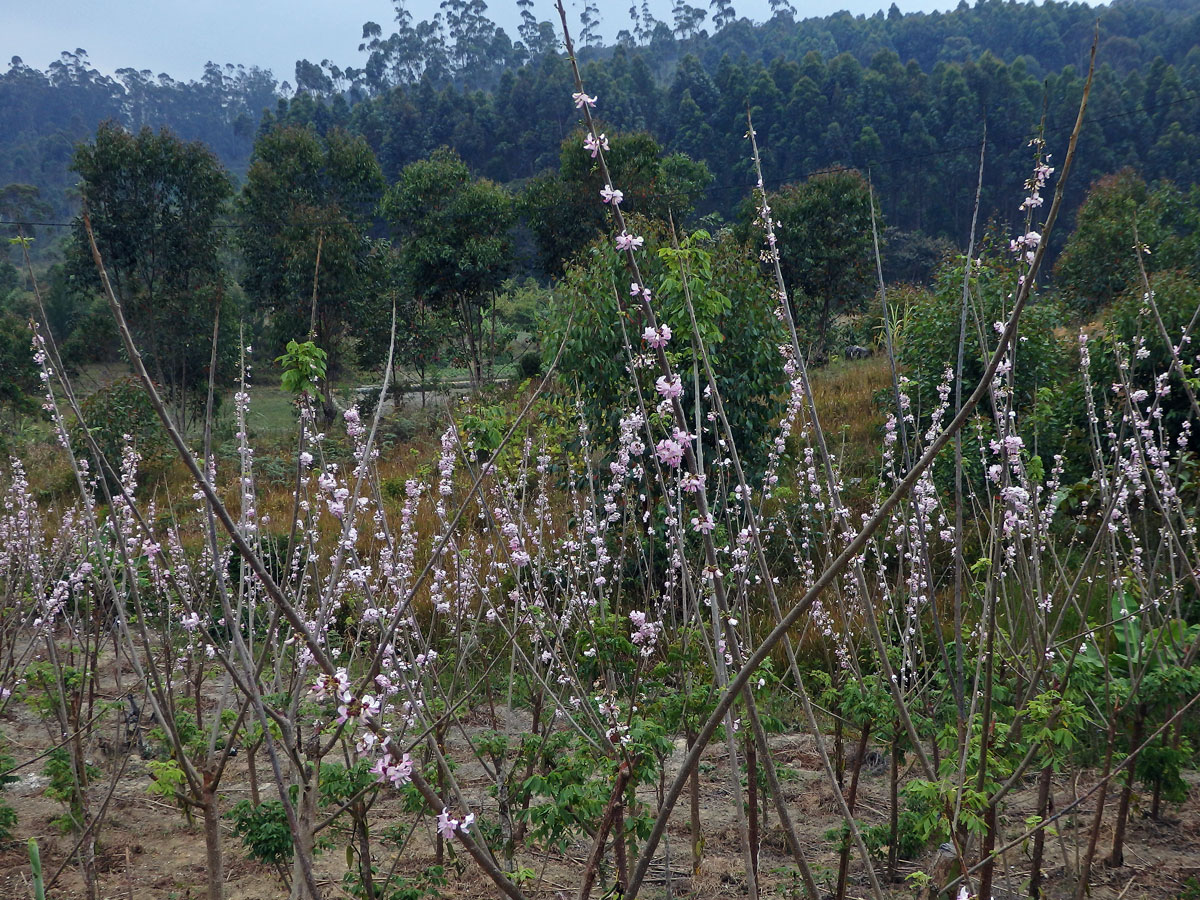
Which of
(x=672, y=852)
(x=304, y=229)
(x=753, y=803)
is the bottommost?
(x=672, y=852)

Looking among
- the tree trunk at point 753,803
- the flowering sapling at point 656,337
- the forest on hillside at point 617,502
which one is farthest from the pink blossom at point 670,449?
the tree trunk at point 753,803

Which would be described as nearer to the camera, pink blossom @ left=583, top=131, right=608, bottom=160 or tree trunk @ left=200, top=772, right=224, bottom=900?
pink blossom @ left=583, top=131, right=608, bottom=160

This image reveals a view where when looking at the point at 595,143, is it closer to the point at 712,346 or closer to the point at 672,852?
the point at 672,852

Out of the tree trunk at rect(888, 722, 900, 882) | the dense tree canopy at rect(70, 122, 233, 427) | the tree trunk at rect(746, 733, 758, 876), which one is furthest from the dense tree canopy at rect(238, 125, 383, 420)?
the tree trunk at rect(888, 722, 900, 882)

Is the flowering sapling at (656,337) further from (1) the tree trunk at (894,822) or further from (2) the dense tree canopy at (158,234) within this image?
(2) the dense tree canopy at (158,234)

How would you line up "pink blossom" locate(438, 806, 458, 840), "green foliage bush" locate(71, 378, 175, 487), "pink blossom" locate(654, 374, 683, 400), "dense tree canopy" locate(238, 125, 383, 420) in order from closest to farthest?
"pink blossom" locate(438, 806, 458, 840) → "pink blossom" locate(654, 374, 683, 400) → "green foliage bush" locate(71, 378, 175, 487) → "dense tree canopy" locate(238, 125, 383, 420)

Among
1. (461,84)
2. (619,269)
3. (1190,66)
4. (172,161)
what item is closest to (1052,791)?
(619,269)

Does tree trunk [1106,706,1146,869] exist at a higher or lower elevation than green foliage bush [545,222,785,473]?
lower

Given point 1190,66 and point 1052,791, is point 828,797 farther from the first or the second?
point 1190,66

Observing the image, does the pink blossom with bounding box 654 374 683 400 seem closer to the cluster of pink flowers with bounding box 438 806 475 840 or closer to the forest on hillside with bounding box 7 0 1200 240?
the cluster of pink flowers with bounding box 438 806 475 840

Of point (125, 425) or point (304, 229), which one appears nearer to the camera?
point (125, 425)

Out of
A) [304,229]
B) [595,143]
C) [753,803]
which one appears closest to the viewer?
[595,143]

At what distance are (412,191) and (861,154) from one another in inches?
1284

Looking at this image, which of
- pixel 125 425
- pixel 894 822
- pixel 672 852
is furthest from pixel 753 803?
pixel 125 425
